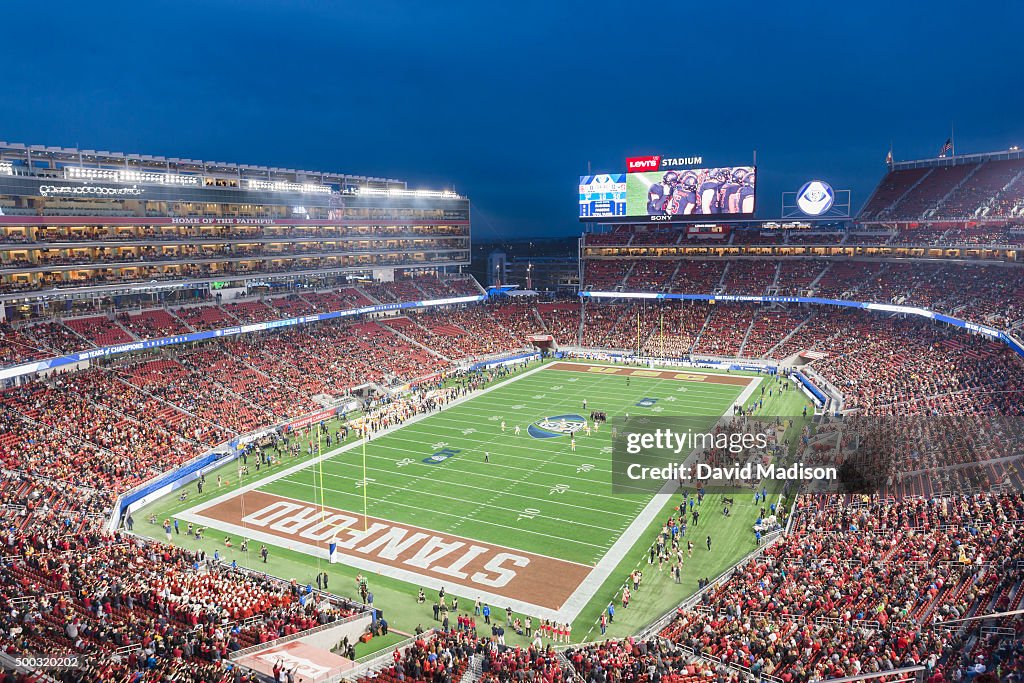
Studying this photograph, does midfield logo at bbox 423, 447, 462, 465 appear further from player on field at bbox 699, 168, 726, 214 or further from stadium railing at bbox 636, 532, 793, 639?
player on field at bbox 699, 168, 726, 214

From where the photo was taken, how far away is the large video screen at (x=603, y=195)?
220 feet

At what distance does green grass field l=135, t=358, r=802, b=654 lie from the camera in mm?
21359

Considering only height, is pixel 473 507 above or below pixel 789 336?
below

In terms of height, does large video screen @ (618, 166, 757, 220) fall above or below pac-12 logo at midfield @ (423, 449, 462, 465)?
above

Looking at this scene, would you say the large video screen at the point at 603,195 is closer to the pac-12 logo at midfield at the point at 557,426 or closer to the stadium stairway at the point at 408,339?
the stadium stairway at the point at 408,339

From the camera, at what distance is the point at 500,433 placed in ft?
122

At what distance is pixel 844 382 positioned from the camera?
41.5m

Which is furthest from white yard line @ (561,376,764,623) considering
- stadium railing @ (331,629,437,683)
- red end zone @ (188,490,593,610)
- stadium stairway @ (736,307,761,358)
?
stadium stairway @ (736,307,761,358)

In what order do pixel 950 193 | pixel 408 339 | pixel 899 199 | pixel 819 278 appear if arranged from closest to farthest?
1. pixel 408 339
2. pixel 950 193
3. pixel 819 278
4. pixel 899 199

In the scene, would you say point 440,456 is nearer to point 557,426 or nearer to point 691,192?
point 557,426

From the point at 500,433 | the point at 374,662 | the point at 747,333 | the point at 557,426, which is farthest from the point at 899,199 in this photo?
the point at 374,662

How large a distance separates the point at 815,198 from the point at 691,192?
34.9 ft

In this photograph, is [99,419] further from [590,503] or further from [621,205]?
[621,205]

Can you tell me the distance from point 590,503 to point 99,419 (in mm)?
23157
